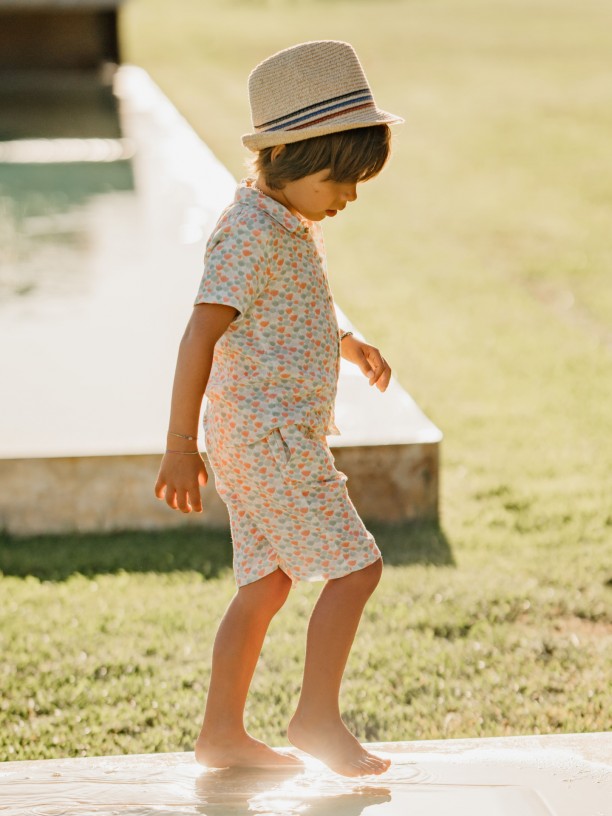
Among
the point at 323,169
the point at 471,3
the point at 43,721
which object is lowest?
the point at 43,721

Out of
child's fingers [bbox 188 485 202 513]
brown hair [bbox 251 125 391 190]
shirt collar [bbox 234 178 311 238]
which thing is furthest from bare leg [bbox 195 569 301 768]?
brown hair [bbox 251 125 391 190]

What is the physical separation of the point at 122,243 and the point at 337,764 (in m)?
5.54

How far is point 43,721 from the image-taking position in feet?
9.72

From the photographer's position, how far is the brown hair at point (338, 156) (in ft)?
7.48

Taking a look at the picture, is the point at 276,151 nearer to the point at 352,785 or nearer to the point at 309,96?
the point at 309,96

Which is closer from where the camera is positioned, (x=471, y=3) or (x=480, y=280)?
(x=480, y=280)

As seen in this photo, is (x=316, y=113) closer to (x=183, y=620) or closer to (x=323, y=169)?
(x=323, y=169)

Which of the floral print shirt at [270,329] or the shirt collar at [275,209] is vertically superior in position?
the shirt collar at [275,209]

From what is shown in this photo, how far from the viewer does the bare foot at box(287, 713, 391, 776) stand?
2395mm

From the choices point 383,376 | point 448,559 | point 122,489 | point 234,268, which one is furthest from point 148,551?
point 234,268

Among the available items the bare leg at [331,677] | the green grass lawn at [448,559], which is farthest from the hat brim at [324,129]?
the green grass lawn at [448,559]

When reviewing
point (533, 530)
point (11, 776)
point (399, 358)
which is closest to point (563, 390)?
point (399, 358)

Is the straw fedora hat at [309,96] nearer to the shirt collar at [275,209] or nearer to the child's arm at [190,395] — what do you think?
the shirt collar at [275,209]

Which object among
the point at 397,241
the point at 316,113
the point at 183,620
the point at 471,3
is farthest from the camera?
the point at 471,3
